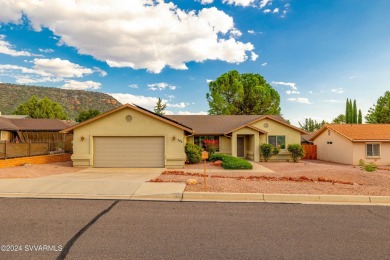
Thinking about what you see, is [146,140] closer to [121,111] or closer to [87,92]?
[121,111]

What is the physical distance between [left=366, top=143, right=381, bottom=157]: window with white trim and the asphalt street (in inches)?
711

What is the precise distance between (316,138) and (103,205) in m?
28.4

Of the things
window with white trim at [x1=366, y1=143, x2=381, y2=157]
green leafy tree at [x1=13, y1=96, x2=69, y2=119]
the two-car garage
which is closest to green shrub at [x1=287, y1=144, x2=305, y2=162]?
window with white trim at [x1=366, y1=143, x2=381, y2=157]

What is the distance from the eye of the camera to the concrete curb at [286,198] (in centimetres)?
844

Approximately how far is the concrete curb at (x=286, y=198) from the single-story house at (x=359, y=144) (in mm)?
15989

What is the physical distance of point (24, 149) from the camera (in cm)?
1792

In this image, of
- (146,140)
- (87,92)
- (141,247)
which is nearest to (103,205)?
(141,247)

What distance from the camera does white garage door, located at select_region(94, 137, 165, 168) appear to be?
1780 cm

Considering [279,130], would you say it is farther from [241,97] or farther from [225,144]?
[241,97]

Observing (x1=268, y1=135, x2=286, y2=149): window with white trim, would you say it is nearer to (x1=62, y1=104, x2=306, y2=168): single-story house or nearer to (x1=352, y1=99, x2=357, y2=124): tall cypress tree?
(x1=62, y1=104, x2=306, y2=168): single-story house

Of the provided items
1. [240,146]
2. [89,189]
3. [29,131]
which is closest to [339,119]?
[240,146]

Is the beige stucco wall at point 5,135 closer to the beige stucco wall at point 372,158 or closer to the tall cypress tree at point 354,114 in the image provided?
the beige stucco wall at point 372,158

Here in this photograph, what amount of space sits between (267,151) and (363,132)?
378 inches

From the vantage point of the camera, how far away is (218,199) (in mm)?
8656
